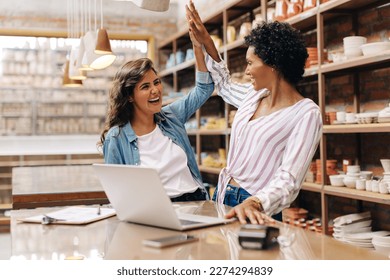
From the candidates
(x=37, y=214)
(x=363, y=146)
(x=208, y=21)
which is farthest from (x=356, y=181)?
(x=208, y=21)

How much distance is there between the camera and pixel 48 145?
7.70 m

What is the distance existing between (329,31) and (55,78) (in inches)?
204

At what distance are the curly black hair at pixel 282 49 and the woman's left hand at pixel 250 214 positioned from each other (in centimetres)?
61

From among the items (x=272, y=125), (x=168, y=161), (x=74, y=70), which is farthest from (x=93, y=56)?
(x=272, y=125)

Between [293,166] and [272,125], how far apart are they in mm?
242

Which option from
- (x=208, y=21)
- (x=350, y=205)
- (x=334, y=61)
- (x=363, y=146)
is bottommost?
(x=350, y=205)

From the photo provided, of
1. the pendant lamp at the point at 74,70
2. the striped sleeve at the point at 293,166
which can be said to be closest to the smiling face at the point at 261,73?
the striped sleeve at the point at 293,166

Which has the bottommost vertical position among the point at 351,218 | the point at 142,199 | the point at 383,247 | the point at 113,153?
the point at 383,247

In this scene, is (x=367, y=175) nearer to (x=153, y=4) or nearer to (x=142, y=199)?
(x=153, y=4)

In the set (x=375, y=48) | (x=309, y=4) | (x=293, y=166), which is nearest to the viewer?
(x=293, y=166)

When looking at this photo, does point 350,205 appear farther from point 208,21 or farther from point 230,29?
point 208,21

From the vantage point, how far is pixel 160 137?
2.37m
